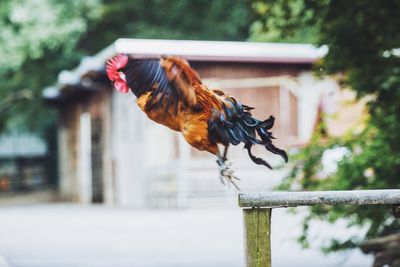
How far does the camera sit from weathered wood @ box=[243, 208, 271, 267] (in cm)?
314

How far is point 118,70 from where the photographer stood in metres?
2.33

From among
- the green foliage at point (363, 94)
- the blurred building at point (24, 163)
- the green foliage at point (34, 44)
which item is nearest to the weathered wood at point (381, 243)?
the green foliage at point (363, 94)

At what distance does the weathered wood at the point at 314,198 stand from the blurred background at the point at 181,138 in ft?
2.48

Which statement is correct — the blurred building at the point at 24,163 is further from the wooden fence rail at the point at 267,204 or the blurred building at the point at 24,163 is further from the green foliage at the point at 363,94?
the wooden fence rail at the point at 267,204

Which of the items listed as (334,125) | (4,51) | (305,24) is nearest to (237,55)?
(334,125)

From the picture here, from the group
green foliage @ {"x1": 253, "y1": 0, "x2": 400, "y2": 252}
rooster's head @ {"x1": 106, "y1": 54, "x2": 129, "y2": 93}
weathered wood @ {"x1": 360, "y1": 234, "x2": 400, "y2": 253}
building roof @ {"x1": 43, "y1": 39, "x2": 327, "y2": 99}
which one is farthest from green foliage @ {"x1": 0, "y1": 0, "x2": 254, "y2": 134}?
rooster's head @ {"x1": 106, "y1": 54, "x2": 129, "y2": 93}

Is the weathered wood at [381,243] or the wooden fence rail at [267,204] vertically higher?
the wooden fence rail at [267,204]

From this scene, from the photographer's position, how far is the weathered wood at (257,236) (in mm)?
3143

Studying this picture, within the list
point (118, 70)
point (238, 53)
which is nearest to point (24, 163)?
point (238, 53)

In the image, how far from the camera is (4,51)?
1886 centimetres

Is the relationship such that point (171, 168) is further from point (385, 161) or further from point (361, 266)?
point (385, 161)

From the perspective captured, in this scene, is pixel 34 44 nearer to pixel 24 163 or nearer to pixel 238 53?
pixel 238 53

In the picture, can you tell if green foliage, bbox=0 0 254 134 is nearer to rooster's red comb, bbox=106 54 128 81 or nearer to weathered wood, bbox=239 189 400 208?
weathered wood, bbox=239 189 400 208

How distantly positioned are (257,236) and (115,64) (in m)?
1.19
